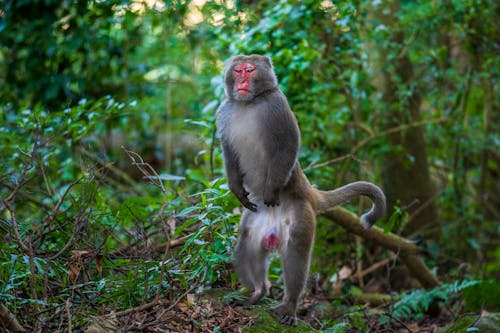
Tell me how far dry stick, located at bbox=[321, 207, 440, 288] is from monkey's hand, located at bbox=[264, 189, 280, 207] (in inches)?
68.1

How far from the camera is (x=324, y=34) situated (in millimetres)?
7254

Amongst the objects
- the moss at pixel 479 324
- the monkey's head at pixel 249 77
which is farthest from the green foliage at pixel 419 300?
the monkey's head at pixel 249 77

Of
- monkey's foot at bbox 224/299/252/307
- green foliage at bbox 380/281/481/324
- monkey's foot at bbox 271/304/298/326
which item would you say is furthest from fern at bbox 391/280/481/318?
monkey's foot at bbox 224/299/252/307

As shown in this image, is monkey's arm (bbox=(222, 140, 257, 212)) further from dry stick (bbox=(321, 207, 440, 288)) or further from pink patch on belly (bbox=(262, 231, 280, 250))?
dry stick (bbox=(321, 207, 440, 288))

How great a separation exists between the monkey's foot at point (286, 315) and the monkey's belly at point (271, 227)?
45 cm

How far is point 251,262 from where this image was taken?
4566 mm

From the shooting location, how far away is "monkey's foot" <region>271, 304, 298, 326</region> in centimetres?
434

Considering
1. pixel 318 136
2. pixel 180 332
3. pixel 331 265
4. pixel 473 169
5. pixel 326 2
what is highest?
pixel 326 2

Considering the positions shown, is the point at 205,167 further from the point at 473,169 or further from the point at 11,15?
the point at 473,169

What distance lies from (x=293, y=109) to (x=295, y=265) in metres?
2.46

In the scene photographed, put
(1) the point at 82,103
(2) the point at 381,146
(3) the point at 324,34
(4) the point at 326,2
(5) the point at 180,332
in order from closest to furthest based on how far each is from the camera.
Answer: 1. (5) the point at 180,332
2. (1) the point at 82,103
3. (4) the point at 326,2
4. (3) the point at 324,34
5. (2) the point at 381,146

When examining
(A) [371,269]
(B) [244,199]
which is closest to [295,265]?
(B) [244,199]

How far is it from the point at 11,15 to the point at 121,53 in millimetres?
1551

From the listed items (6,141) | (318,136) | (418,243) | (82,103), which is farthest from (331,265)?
(6,141)
